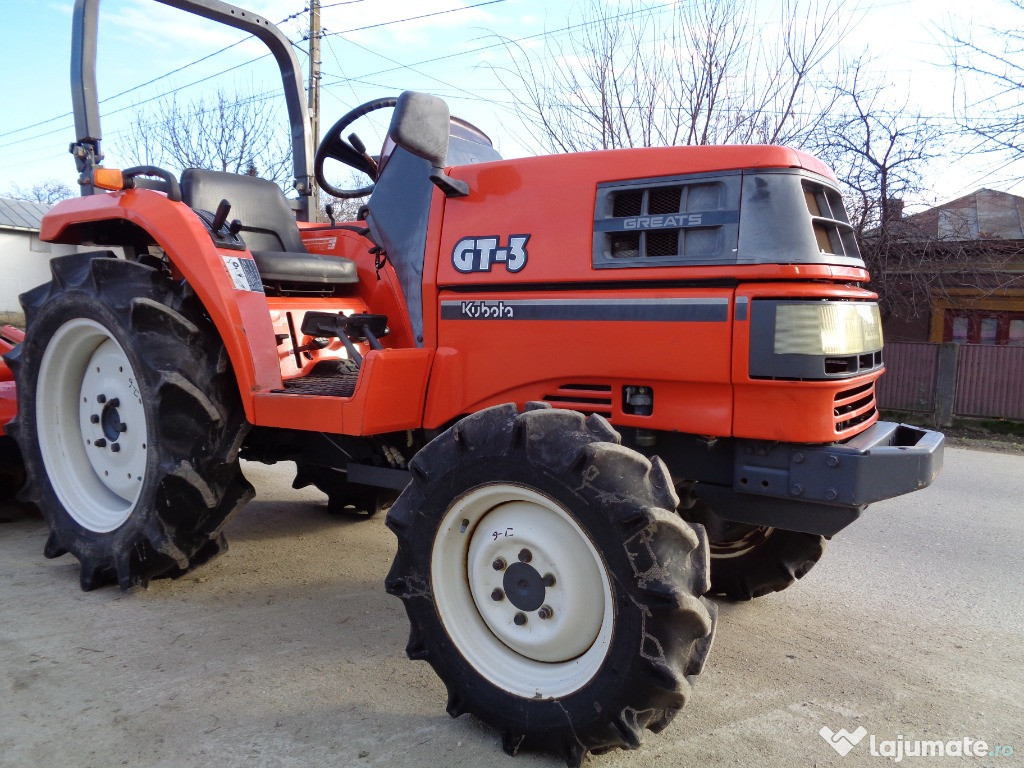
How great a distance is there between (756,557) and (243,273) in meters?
2.58

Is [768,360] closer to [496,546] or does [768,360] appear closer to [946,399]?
[496,546]

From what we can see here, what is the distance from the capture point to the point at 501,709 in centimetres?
248

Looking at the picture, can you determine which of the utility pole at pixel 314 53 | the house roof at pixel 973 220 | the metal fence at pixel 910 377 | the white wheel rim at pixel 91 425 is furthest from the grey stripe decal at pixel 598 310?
the utility pole at pixel 314 53

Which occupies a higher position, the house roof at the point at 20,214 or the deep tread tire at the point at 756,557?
the house roof at the point at 20,214

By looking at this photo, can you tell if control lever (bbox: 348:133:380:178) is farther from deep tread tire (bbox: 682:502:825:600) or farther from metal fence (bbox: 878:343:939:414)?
metal fence (bbox: 878:343:939:414)

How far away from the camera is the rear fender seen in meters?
3.30

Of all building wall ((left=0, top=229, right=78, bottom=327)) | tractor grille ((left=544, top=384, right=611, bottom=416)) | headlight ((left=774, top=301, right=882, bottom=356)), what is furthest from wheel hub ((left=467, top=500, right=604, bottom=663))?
building wall ((left=0, top=229, right=78, bottom=327))

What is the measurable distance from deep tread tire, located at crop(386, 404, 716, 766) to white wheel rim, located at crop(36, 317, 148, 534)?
5.75 feet

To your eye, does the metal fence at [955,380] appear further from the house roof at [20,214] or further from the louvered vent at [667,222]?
the house roof at [20,214]

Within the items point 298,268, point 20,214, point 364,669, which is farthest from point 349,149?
point 20,214

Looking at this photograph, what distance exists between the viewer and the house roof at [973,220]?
13898 mm

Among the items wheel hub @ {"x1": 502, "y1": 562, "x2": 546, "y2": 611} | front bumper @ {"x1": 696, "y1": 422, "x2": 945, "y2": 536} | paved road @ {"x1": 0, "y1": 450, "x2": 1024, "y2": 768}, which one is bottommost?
paved road @ {"x1": 0, "y1": 450, "x2": 1024, "y2": 768}

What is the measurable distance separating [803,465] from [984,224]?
17143 mm

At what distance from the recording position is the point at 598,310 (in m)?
2.81
